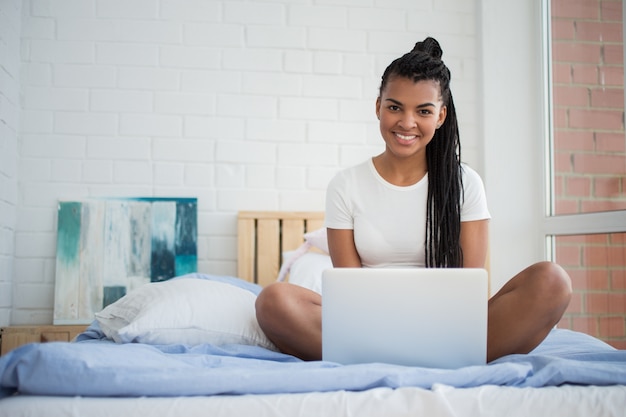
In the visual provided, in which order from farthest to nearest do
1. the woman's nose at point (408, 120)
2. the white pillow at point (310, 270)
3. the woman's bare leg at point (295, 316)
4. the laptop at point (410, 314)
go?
1. the white pillow at point (310, 270)
2. the woman's nose at point (408, 120)
3. the woman's bare leg at point (295, 316)
4. the laptop at point (410, 314)

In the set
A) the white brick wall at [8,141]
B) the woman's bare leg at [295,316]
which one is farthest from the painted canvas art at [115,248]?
the woman's bare leg at [295,316]

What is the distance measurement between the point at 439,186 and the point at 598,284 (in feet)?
3.89

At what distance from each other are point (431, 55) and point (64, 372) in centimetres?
118

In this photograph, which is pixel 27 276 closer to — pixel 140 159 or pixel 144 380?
pixel 140 159

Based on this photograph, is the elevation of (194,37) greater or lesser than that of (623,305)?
greater

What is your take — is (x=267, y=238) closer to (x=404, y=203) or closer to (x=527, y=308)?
(x=404, y=203)

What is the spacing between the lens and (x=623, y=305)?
2.38 meters

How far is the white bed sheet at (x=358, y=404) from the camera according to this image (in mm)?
1068

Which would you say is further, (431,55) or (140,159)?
(140,159)

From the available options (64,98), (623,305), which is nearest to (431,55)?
(623,305)

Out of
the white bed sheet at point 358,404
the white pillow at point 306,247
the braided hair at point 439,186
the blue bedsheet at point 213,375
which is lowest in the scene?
the white bed sheet at point 358,404

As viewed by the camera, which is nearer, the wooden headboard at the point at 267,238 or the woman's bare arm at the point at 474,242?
the woman's bare arm at the point at 474,242

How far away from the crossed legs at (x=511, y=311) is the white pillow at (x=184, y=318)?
0.21 metres

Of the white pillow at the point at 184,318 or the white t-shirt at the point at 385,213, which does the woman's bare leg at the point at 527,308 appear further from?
the white pillow at the point at 184,318
